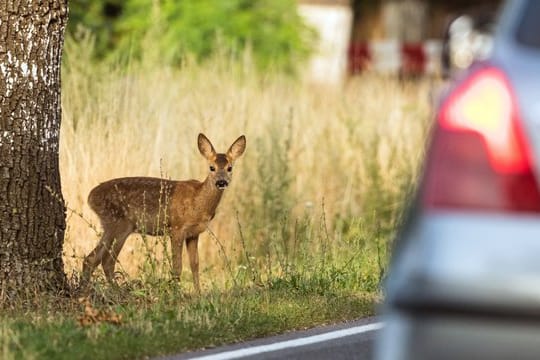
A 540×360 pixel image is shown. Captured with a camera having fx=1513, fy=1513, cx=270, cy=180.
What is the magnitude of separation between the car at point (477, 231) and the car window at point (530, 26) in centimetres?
4

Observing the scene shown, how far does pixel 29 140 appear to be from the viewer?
897 cm

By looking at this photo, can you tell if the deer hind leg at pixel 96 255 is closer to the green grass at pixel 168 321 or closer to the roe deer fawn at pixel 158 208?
the roe deer fawn at pixel 158 208

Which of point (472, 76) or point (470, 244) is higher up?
point (472, 76)

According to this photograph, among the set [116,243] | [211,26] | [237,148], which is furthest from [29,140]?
[211,26]

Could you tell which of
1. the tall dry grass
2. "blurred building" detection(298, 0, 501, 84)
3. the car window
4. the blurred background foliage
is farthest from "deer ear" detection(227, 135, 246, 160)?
"blurred building" detection(298, 0, 501, 84)

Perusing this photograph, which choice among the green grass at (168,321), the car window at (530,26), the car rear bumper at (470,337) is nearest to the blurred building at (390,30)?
the green grass at (168,321)

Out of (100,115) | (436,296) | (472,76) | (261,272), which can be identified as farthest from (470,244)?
(100,115)

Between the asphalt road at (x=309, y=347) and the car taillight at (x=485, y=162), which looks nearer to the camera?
the car taillight at (x=485, y=162)

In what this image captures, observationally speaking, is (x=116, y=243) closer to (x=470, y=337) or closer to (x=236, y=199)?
(x=236, y=199)

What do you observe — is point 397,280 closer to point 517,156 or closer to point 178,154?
point 517,156

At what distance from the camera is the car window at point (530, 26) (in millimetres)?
4176

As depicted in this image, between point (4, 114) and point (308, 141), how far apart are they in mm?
6507

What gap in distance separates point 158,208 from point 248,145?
3.48 m

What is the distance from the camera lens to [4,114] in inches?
349
